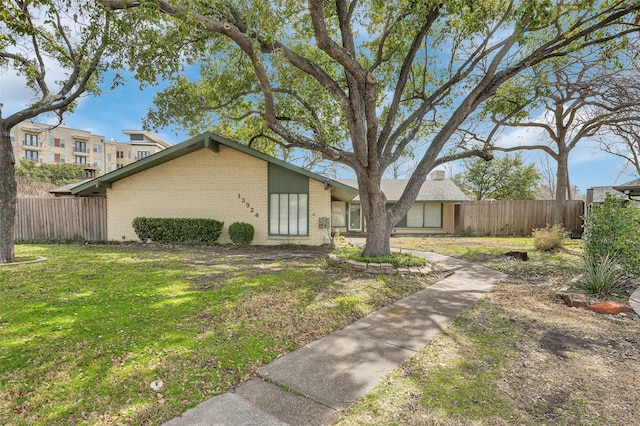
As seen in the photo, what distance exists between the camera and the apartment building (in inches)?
1923

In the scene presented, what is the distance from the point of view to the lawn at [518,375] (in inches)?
98.2

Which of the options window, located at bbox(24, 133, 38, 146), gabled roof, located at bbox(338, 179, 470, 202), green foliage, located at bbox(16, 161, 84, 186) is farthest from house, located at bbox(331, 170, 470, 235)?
window, located at bbox(24, 133, 38, 146)

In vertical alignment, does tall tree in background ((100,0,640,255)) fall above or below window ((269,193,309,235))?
above

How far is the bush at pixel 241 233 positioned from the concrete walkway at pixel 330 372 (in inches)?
332

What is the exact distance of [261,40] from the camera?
666 centimetres

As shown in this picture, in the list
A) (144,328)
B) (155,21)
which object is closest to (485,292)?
(144,328)

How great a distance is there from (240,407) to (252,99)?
37.6 feet

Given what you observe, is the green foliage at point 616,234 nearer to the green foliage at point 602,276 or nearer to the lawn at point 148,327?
the green foliage at point 602,276

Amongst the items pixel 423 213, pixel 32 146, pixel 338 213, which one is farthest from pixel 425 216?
pixel 32 146

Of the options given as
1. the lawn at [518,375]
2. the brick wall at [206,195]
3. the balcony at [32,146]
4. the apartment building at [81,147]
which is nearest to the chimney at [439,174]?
the brick wall at [206,195]

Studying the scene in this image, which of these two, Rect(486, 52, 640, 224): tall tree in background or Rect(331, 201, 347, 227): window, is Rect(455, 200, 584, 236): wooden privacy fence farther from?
Rect(331, 201, 347, 227): window

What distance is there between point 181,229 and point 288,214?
4.48m

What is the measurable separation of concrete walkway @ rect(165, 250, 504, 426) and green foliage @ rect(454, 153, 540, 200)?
25.9m

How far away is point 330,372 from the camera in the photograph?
→ 3.13 m
